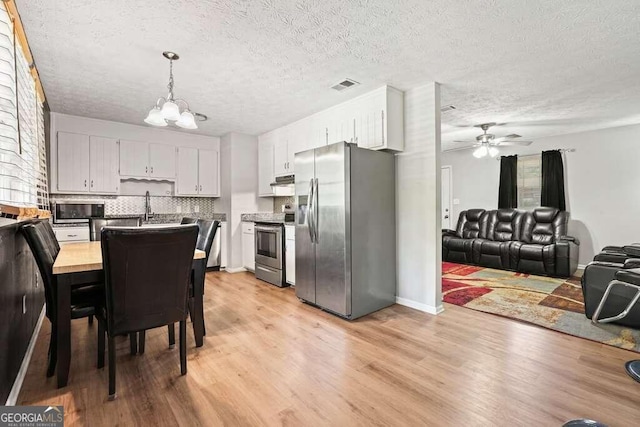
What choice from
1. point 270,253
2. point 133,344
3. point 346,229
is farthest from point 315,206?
point 133,344

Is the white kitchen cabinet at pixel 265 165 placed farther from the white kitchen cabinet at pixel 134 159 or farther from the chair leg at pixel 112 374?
the chair leg at pixel 112 374

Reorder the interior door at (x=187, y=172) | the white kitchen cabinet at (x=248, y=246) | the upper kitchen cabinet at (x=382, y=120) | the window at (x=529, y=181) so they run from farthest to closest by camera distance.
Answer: the window at (x=529, y=181) → the interior door at (x=187, y=172) → the white kitchen cabinet at (x=248, y=246) → the upper kitchen cabinet at (x=382, y=120)

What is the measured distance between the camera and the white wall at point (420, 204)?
3238mm

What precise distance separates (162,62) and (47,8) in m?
0.82

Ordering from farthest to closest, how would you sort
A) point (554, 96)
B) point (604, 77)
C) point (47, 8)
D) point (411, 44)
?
1. point (554, 96)
2. point (604, 77)
3. point (411, 44)
4. point (47, 8)

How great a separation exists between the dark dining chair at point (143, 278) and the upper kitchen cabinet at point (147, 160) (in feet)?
11.3

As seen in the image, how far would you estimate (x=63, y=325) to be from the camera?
6.21ft

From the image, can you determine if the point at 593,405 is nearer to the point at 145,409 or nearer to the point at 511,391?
the point at 511,391

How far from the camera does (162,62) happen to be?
274 cm

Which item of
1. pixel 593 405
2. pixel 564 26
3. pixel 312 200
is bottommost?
pixel 593 405

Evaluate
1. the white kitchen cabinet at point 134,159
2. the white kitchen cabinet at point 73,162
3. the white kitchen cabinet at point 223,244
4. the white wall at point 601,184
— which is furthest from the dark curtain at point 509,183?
the white kitchen cabinet at point 73,162

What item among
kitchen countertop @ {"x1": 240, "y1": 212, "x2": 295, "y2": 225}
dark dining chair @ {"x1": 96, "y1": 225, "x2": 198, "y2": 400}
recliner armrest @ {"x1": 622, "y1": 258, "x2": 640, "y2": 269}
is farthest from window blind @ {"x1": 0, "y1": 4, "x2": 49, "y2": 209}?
recliner armrest @ {"x1": 622, "y1": 258, "x2": 640, "y2": 269}

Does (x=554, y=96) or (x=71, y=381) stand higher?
(x=554, y=96)

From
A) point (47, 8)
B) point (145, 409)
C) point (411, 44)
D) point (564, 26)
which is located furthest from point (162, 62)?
point (564, 26)
